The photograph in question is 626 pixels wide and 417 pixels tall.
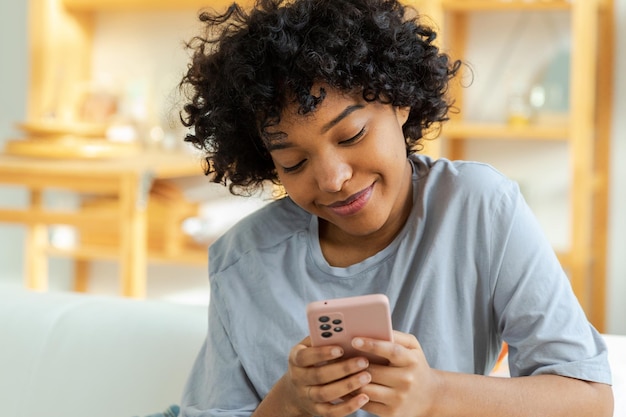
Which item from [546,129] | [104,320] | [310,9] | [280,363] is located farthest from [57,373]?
[546,129]

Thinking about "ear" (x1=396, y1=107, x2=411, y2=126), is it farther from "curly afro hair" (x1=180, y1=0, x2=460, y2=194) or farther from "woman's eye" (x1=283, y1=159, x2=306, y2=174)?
"woman's eye" (x1=283, y1=159, x2=306, y2=174)

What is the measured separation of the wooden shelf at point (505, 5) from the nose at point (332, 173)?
2137 mm

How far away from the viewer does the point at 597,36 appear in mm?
3246

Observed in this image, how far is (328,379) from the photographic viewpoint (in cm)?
102

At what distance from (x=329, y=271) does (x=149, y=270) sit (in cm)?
276

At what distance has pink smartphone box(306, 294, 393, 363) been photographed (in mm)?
960

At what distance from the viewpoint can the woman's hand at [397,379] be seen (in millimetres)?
996

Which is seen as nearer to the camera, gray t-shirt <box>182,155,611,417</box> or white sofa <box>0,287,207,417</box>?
gray t-shirt <box>182,155,611,417</box>

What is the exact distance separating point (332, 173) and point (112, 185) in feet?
6.27

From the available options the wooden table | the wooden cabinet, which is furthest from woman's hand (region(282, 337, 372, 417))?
the wooden cabinet

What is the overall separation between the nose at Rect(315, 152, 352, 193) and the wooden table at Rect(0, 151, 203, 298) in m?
1.84

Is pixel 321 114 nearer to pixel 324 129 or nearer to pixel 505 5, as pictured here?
pixel 324 129

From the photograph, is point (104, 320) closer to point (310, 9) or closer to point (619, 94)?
point (310, 9)

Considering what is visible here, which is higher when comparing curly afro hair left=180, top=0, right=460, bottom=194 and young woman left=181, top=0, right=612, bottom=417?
curly afro hair left=180, top=0, right=460, bottom=194
